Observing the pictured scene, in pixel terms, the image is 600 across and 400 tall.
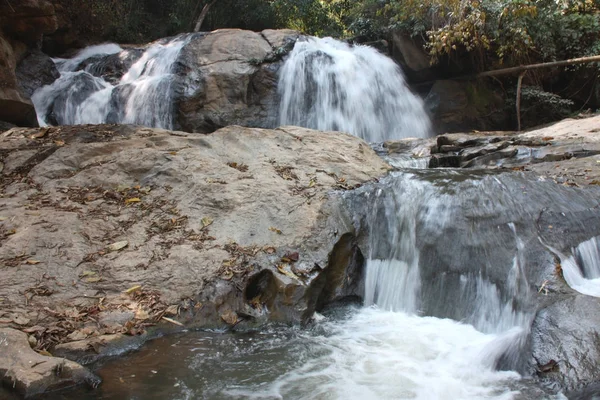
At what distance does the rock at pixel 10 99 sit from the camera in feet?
25.8

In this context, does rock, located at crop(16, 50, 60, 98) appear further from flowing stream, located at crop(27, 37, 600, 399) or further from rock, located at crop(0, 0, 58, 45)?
flowing stream, located at crop(27, 37, 600, 399)

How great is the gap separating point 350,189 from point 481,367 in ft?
8.21

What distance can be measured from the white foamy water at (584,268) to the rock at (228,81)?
789cm

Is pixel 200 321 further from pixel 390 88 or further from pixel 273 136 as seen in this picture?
pixel 390 88

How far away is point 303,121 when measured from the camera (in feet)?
36.3

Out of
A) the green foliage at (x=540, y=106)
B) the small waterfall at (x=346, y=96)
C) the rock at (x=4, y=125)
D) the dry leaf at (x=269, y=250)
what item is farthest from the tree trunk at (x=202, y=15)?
the dry leaf at (x=269, y=250)

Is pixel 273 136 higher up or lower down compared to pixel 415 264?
higher up

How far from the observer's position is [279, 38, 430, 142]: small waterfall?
1118cm

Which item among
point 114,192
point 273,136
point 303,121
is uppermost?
point 303,121

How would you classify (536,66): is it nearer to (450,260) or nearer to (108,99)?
(450,260)

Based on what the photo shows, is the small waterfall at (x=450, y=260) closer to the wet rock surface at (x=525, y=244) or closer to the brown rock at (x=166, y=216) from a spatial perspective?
the wet rock surface at (x=525, y=244)

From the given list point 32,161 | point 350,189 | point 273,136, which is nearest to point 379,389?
point 350,189

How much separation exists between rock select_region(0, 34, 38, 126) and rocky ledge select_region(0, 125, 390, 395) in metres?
2.30

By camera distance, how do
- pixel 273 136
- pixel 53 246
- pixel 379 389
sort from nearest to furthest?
pixel 379 389
pixel 53 246
pixel 273 136
